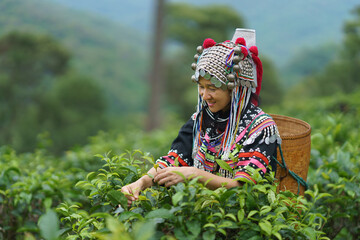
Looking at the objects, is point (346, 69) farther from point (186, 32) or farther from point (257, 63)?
point (257, 63)

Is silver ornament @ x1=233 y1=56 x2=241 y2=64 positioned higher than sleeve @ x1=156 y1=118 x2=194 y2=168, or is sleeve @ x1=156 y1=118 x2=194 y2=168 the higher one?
silver ornament @ x1=233 y1=56 x2=241 y2=64

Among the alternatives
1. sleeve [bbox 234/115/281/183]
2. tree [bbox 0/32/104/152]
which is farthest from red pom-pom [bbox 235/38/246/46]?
tree [bbox 0/32/104/152]

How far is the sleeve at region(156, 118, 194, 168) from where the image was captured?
257 cm

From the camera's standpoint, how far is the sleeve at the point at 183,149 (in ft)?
8.43

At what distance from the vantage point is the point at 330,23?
23844mm

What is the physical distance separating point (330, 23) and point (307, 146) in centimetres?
2321

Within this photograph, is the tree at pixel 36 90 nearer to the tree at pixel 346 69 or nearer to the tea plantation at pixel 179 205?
the tree at pixel 346 69

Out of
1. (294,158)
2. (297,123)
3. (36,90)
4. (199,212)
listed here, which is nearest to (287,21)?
(36,90)

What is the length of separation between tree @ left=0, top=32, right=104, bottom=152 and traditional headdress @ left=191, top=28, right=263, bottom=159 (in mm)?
11831

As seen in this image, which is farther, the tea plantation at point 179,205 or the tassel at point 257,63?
the tassel at point 257,63

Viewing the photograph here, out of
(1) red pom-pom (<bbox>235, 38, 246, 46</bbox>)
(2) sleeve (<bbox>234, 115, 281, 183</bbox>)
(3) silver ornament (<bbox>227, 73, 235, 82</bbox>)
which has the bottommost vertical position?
(2) sleeve (<bbox>234, 115, 281, 183</bbox>)

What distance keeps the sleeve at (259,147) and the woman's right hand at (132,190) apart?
20.0 inches

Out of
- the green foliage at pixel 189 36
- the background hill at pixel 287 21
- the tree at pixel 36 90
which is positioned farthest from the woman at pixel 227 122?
the background hill at pixel 287 21

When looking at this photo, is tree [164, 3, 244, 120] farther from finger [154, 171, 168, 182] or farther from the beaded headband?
finger [154, 171, 168, 182]
